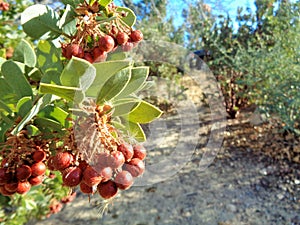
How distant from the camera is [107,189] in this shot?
1.67ft

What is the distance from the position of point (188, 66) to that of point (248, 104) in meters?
1.02

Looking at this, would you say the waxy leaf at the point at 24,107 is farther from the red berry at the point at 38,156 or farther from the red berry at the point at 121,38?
the red berry at the point at 121,38

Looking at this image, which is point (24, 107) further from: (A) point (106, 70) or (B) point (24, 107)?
(A) point (106, 70)

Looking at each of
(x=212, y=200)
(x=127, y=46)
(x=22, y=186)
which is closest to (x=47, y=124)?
(x=22, y=186)

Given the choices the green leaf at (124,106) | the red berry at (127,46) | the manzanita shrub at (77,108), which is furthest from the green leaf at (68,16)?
the green leaf at (124,106)

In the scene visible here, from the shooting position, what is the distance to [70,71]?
0.39m

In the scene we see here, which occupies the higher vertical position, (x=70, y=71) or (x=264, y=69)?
(x=70, y=71)

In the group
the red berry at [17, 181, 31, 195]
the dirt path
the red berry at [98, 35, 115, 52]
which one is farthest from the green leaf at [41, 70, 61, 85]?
the dirt path

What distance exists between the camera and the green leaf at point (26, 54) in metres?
0.61

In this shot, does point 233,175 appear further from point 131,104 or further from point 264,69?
point 131,104

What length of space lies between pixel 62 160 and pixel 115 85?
158 millimetres

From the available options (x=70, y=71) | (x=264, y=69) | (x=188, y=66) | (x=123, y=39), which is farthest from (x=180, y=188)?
(x=70, y=71)

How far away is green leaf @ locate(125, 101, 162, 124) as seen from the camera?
1.69 ft

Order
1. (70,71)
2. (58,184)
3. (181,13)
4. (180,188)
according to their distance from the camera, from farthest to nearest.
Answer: (181,13), (180,188), (58,184), (70,71)
